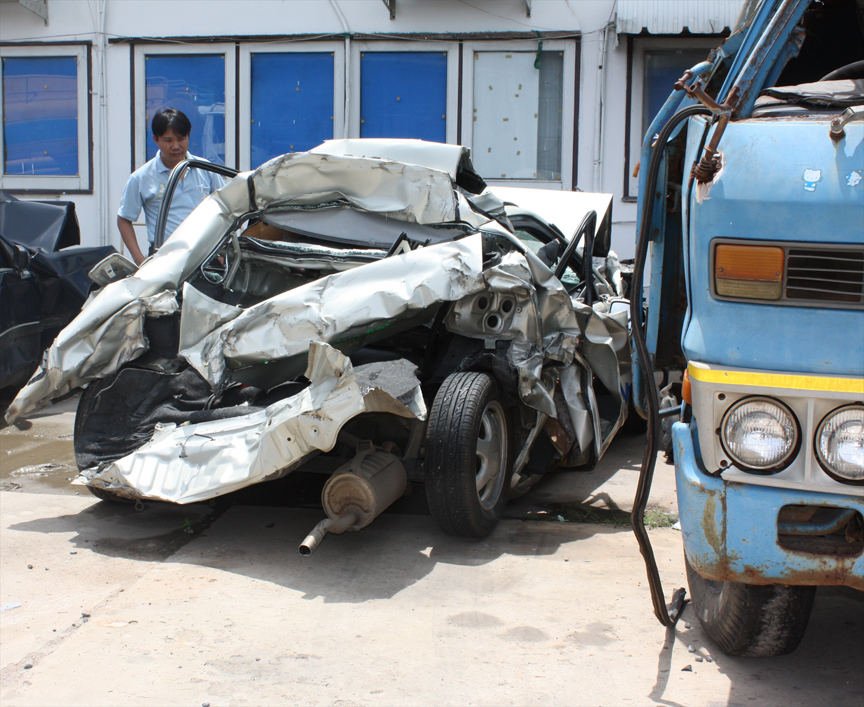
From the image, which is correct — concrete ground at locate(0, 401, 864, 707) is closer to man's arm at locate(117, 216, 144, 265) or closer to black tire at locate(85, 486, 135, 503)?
black tire at locate(85, 486, 135, 503)

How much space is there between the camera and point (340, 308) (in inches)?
139

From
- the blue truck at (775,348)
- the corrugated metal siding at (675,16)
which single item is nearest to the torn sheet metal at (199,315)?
the blue truck at (775,348)

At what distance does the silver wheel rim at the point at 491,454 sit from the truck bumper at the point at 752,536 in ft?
5.24

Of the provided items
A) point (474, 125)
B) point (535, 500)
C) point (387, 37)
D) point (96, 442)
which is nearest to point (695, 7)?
point (474, 125)

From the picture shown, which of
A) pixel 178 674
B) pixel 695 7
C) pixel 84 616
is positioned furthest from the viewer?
pixel 695 7

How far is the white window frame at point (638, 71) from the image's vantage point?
8.48m

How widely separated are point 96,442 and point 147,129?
6.61 meters

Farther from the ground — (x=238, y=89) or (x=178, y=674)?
(x=238, y=89)

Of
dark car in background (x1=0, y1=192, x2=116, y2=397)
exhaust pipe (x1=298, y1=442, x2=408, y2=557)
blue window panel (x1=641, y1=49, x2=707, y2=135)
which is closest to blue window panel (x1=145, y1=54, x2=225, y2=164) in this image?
dark car in background (x1=0, y1=192, x2=116, y2=397)

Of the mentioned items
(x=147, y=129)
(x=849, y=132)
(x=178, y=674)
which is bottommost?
(x=178, y=674)

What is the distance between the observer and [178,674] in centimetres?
255

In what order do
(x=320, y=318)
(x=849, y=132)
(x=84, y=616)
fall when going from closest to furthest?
(x=849, y=132) < (x=84, y=616) < (x=320, y=318)

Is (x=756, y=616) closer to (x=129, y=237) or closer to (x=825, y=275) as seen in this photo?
(x=825, y=275)

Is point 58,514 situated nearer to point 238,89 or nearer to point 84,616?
point 84,616
